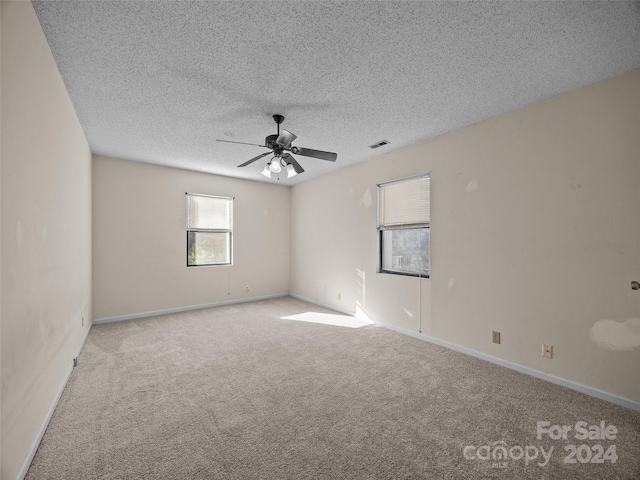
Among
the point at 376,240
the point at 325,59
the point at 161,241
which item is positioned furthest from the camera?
the point at 161,241

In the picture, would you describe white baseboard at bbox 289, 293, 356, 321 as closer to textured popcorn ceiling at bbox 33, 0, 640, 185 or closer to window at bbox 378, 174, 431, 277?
window at bbox 378, 174, 431, 277

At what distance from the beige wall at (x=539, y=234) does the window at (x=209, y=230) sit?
10.6ft

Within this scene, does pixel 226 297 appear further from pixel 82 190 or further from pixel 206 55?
pixel 206 55

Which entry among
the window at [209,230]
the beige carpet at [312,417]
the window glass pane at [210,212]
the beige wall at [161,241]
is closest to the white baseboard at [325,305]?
the beige wall at [161,241]

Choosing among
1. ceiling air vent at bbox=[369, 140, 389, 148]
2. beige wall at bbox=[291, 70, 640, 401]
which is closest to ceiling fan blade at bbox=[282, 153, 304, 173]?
ceiling air vent at bbox=[369, 140, 389, 148]

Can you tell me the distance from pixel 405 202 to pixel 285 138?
200 centimetres

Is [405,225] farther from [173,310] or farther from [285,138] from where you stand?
[173,310]

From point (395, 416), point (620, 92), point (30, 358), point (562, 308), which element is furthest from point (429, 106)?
point (30, 358)

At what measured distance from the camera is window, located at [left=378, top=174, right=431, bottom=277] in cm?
368

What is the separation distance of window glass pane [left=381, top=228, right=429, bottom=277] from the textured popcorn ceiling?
4.52 feet

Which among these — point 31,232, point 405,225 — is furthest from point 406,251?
point 31,232

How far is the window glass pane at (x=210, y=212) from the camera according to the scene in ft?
16.9

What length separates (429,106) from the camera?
270cm

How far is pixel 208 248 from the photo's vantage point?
5.33 metres
